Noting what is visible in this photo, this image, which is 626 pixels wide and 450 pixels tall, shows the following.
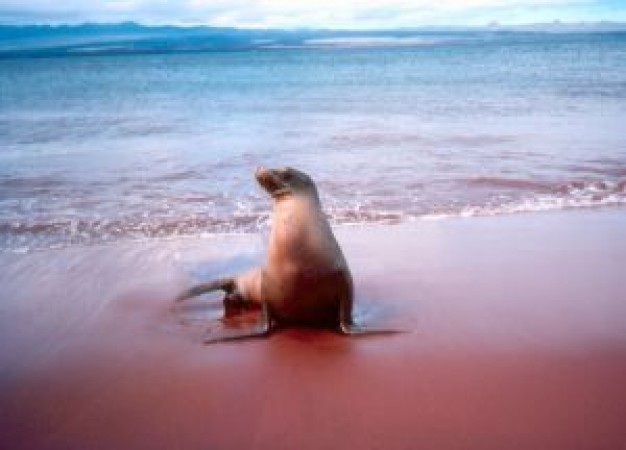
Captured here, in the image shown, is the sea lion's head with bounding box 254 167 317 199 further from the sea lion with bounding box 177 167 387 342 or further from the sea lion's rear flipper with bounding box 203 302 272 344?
the sea lion's rear flipper with bounding box 203 302 272 344

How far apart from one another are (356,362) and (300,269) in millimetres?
740

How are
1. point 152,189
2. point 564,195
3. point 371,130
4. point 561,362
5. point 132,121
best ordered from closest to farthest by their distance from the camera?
point 561,362, point 564,195, point 152,189, point 371,130, point 132,121

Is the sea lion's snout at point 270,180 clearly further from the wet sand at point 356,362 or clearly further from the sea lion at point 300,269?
the wet sand at point 356,362

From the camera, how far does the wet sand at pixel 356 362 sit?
11.6 ft

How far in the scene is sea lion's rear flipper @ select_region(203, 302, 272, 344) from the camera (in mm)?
4703

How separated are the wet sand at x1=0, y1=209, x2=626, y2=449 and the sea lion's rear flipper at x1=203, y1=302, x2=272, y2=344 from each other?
9 centimetres

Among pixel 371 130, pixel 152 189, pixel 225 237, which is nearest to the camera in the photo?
pixel 225 237

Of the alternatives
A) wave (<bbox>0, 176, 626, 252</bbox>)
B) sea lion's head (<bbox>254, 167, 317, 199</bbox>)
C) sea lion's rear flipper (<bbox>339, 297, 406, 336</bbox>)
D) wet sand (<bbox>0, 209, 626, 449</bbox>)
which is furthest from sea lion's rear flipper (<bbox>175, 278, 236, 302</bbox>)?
wave (<bbox>0, 176, 626, 252</bbox>)

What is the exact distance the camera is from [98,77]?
57.2 meters

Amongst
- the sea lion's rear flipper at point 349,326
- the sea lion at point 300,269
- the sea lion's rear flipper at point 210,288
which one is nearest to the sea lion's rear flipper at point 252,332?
the sea lion at point 300,269

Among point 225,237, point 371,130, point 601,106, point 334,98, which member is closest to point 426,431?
point 225,237

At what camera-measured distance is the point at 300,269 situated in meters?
4.72

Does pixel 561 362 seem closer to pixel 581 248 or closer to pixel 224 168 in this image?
pixel 581 248

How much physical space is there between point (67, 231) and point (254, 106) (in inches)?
831
